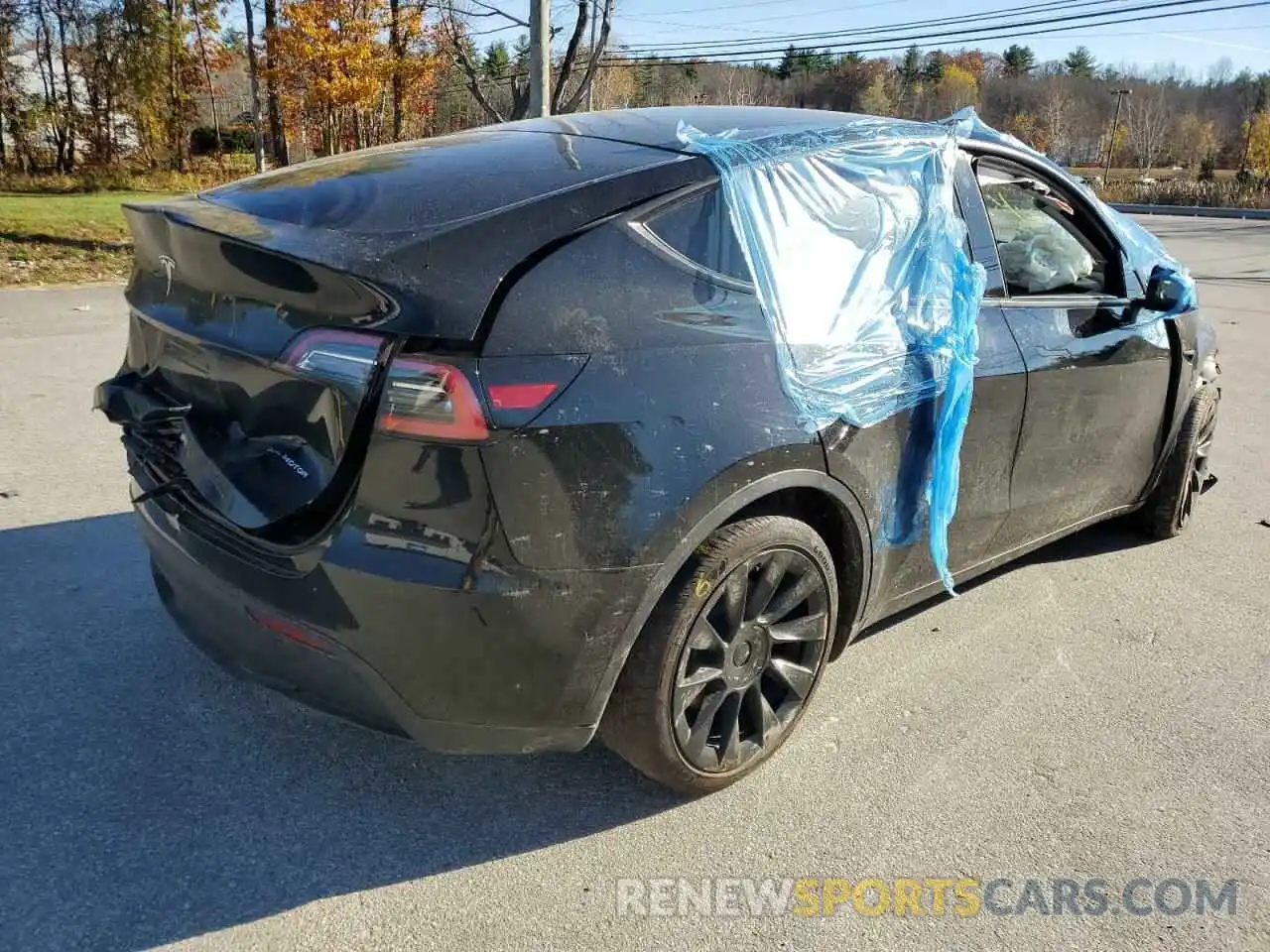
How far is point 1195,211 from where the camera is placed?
39.7m

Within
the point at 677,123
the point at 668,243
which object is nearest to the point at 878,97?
the point at 677,123

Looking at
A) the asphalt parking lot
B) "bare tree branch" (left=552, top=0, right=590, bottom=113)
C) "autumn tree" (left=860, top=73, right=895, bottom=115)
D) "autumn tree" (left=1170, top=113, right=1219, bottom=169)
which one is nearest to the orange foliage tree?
"bare tree branch" (left=552, top=0, right=590, bottom=113)

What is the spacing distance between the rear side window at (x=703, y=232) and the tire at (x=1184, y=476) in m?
2.83

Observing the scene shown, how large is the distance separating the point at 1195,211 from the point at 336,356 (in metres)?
45.1

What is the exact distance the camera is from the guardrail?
37016 millimetres

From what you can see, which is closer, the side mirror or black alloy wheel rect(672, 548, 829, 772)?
black alloy wheel rect(672, 548, 829, 772)

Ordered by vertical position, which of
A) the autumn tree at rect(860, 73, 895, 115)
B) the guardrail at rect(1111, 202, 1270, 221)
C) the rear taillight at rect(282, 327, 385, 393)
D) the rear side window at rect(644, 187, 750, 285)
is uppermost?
the autumn tree at rect(860, 73, 895, 115)

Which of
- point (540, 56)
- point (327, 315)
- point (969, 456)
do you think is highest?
point (540, 56)

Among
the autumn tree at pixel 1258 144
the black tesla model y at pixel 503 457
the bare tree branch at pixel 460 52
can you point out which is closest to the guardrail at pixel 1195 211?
the bare tree branch at pixel 460 52

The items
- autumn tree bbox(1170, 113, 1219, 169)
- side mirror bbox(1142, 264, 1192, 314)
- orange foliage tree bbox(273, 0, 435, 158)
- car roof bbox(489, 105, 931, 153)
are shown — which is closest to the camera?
car roof bbox(489, 105, 931, 153)

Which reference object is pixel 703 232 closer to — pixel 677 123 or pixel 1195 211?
pixel 677 123

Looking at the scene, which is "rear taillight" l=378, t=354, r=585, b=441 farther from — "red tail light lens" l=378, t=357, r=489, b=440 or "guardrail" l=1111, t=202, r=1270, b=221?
"guardrail" l=1111, t=202, r=1270, b=221

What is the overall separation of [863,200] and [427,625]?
179 cm

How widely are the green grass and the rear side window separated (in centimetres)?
1073
